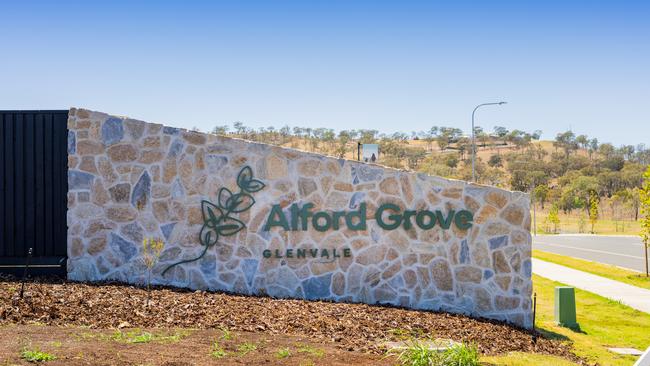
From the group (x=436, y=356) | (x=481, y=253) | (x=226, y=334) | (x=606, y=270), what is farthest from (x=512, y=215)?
(x=606, y=270)

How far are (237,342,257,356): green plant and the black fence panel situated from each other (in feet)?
21.5

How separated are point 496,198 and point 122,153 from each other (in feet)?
23.5

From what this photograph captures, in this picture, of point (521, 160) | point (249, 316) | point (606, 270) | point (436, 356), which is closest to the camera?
point (436, 356)

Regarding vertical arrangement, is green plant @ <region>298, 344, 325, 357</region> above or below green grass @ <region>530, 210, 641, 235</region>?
above

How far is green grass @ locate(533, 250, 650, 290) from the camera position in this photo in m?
22.8

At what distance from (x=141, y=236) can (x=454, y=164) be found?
3256 inches

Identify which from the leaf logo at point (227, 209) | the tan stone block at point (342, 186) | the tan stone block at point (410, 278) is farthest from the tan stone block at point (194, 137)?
the tan stone block at point (410, 278)

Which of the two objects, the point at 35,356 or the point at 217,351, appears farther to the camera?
the point at 217,351

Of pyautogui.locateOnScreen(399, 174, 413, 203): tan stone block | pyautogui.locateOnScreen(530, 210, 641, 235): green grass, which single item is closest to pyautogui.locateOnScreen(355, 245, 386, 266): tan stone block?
pyautogui.locateOnScreen(399, 174, 413, 203): tan stone block

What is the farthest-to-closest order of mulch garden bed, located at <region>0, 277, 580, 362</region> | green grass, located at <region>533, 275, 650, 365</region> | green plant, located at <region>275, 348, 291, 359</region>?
green grass, located at <region>533, 275, 650, 365</region> → mulch garden bed, located at <region>0, 277, 580, 362</region> → green plant, located at <region>275, 348, 291, 359</region>

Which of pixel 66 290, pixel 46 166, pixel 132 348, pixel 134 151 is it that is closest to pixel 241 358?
pixel 132 348

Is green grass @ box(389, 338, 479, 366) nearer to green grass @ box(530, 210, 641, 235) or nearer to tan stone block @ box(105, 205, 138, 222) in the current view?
tan stone block @ box(105, 205, 138, 222)

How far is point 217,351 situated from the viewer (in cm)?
802

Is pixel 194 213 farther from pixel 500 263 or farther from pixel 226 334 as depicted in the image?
pixel 500 263
